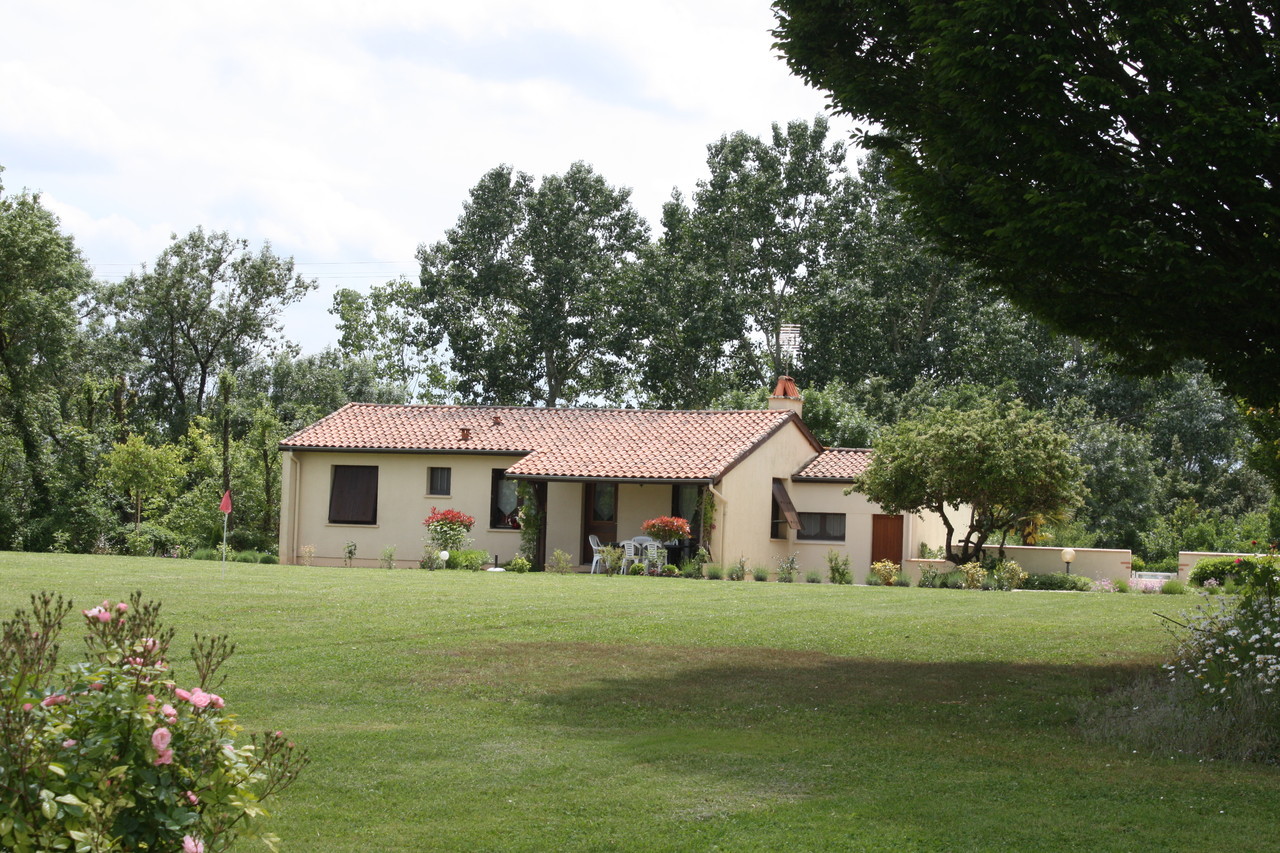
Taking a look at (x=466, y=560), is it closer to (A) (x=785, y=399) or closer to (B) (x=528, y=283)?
(A) (x=785, y=399)

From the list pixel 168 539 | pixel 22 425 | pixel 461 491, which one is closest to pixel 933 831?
pixel 461 491

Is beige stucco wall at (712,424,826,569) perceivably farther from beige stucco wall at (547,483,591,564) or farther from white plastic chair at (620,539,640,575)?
beige stucco wall at (547,483,591,564)

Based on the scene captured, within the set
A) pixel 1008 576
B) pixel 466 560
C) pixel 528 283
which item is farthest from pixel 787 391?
pixel 528 283

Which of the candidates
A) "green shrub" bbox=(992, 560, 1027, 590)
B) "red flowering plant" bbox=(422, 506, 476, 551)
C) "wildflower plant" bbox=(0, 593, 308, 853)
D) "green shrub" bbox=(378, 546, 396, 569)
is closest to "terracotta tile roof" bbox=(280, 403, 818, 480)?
"red flowering plant" bbox=(422, 506, 476, 551)

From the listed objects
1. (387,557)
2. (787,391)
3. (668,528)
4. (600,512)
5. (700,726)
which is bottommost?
(700,726)

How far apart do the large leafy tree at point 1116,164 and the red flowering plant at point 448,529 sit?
19318mm

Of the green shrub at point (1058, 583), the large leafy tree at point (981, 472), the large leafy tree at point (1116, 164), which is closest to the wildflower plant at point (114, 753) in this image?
the large leafy tree at point (1116, 164)

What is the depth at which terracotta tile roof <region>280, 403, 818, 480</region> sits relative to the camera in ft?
94.2

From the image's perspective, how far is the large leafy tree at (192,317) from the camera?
156 ft

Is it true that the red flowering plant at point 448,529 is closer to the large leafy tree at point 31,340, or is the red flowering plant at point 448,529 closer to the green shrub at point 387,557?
the green shrub at point 387,557

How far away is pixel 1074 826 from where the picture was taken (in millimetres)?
6254

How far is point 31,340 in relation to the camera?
111 feet

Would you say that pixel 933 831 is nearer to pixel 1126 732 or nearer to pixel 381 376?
pixel 1126 732

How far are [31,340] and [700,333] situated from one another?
23.1 meters
